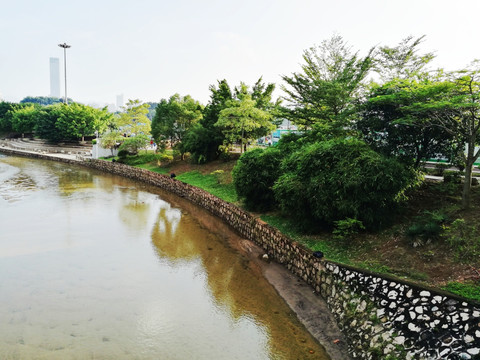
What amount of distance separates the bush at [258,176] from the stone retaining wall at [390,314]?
17.7 ft

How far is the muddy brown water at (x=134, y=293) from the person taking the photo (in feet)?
29.5

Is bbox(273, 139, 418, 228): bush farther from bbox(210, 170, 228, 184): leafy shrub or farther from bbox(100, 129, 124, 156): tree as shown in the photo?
bbox(100, 129, 124, 156): tree

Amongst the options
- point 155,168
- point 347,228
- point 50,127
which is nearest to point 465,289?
point 347,228

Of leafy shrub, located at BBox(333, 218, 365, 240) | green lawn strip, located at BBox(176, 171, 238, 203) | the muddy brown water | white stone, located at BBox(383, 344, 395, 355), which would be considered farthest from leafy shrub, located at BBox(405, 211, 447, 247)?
green lawn strip, located at BBox(176, 171, 238, 203)

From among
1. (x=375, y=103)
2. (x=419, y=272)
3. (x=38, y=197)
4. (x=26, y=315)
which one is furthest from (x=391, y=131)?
(x=38, y=197)

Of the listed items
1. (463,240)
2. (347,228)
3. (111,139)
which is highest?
(111,139)

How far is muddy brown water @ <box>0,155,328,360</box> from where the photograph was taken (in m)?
8.99

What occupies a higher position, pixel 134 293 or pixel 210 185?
pixel 210 185

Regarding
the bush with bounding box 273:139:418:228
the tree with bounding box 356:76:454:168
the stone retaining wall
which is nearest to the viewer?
the stone retaining wall

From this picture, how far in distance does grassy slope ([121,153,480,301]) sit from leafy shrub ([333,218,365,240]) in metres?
0.26

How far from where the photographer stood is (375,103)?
532 inches

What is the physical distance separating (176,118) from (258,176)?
70.9 feet

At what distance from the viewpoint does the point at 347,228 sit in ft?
40.5

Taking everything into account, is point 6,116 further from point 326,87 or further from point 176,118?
point 326,87
